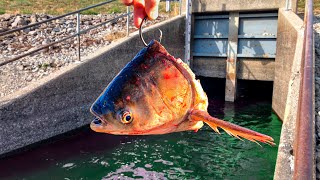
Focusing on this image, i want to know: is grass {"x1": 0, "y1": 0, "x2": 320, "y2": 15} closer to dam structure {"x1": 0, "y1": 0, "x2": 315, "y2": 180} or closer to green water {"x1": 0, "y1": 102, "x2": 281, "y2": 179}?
dam structure {"x1": 0, "y1": 0, "x2": 315, "y2": 180}

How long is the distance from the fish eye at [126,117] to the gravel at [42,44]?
758cm

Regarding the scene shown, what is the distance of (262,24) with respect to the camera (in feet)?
41.2

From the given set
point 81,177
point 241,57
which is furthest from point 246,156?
point 241,57

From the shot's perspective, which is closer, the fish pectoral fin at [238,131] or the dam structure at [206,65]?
the fish pectoral fin at [238,131]

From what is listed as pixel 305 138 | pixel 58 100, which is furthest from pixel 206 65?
pixel 305 138

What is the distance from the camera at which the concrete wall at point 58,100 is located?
697cm

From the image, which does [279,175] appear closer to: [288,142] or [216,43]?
[288,142]

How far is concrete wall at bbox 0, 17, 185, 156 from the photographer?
6.97 m

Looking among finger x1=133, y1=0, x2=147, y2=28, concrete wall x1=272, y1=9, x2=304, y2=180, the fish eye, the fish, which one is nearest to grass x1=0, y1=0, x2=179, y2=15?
concrete wall x1=272, y1=9, x2=304, y2=180

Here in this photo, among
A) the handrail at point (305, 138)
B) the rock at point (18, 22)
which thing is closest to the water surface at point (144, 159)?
the handrail at point (305, 138)

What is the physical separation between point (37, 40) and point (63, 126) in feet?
16.3

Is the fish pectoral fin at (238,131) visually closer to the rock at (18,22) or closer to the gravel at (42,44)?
the gravel at (42,44)

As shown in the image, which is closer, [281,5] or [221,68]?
[281,5]

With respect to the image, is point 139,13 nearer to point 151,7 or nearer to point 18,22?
point 151,7
